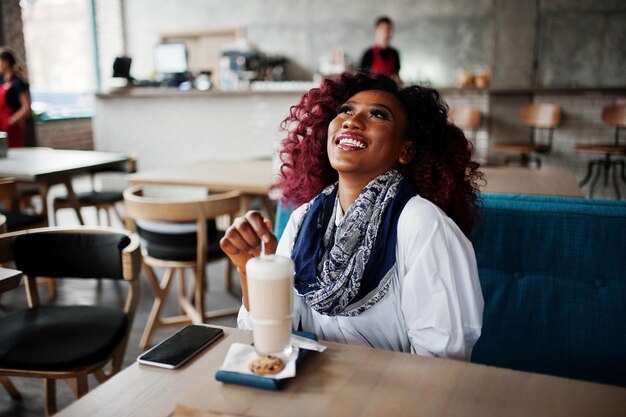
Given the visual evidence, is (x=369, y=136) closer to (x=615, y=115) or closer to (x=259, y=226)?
(x=259, y=226)

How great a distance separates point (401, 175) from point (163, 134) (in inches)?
227

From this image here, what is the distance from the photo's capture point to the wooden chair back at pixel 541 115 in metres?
5.98

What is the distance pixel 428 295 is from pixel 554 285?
73 cm

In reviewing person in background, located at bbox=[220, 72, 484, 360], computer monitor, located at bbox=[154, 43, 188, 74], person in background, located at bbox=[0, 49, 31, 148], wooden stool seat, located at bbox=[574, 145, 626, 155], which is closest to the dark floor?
person in background, located at bbox=[220, 72, 484, 360]

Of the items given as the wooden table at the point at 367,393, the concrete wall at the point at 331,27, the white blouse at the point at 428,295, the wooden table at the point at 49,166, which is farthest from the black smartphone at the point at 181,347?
the concrete wall at the point at 331,27

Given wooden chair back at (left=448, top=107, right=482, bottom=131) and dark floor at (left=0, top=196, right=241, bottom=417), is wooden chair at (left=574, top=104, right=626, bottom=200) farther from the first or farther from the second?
dark floor at (left=0, top=196, right=241, bottom=417)

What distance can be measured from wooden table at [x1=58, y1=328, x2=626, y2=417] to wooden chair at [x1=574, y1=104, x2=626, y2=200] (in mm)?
5134

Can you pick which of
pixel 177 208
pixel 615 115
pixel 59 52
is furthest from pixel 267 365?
pixel 59 52

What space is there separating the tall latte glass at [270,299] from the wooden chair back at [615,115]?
5.51 meters

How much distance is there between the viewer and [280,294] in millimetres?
984

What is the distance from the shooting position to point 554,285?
1782mm

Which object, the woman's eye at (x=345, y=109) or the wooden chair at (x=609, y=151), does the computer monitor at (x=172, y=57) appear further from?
the woman's eye at (x=345, y=109)

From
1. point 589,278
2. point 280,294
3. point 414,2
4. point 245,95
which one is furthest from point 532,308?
point 414,2

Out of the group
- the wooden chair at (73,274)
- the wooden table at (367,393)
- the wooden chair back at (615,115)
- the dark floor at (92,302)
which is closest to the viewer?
the wooden table at (367,393)
